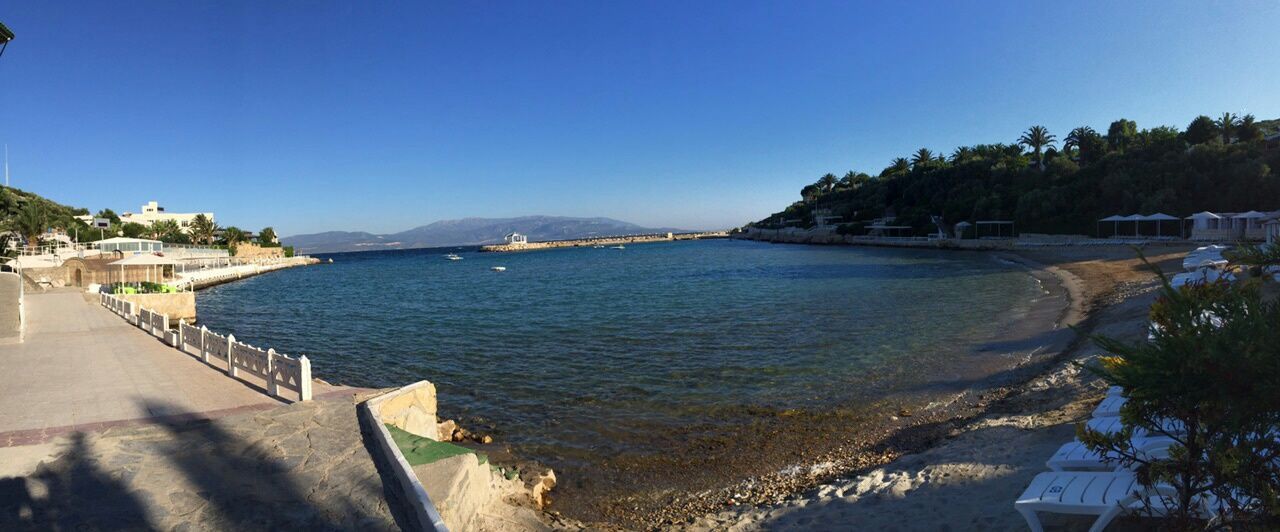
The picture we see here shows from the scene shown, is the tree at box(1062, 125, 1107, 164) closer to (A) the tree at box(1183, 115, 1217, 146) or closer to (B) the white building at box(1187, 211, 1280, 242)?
(A) the tree at box(1183, 115, 1217, 146)

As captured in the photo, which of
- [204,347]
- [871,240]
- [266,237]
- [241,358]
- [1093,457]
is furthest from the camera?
[266,237]

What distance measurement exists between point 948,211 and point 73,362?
3281 inches

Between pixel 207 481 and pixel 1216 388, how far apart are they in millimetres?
7337

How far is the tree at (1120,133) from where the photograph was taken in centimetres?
6738

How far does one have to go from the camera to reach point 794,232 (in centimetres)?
11212

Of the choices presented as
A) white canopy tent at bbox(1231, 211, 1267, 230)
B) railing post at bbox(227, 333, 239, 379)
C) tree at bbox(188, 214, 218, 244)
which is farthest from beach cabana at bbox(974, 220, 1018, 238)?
tree at bbox(188, 214, 218, 244)

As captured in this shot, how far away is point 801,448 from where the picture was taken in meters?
8.59

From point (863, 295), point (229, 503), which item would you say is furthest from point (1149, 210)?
point (229, 503)

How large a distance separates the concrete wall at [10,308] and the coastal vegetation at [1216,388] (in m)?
19.9

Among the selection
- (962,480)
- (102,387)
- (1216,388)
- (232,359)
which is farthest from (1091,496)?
(102,387)

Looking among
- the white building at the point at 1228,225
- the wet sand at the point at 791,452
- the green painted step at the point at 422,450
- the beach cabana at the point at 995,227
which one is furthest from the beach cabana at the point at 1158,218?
the green painted step at the point at 422,450

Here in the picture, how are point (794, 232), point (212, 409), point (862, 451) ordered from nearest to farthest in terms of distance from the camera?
point (212, 409) < point (862, 451) < point (794, 232)

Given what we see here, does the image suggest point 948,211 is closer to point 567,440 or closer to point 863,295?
point 863,295

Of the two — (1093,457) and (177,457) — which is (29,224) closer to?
(177,457)
